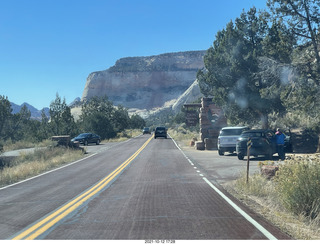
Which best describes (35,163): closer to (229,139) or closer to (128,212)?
(229,139)

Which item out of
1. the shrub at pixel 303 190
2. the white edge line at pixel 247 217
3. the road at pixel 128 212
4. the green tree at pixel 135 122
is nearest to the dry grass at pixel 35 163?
the road at pixel 128 212

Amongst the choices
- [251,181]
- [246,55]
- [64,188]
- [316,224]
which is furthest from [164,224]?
[246,55]

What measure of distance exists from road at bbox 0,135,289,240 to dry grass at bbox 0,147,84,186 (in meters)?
3.09

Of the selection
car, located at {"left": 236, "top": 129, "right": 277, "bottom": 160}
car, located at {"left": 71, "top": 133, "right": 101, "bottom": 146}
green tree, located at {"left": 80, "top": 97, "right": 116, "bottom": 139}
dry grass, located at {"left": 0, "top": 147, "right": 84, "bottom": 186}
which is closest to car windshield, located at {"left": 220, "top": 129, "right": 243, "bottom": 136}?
car, located at {"left": 236, "top": 129, "right": 277, "bottom": 160}

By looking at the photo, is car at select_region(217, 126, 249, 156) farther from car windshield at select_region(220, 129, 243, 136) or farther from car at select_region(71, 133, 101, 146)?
car at select_region(71, 133, 101, 146)

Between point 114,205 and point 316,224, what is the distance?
15.0ft

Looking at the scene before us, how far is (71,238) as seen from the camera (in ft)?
18.8

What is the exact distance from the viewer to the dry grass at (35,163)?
15334 millimetres

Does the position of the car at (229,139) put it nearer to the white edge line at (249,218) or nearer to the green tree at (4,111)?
the white edge line at (249,218)

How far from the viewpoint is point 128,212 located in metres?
7.65

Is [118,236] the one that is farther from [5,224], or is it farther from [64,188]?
[64,188]

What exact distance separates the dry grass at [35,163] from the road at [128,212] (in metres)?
3.09

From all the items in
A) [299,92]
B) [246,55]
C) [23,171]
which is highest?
[246,55]

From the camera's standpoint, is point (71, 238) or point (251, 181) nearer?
point (71, 238)
